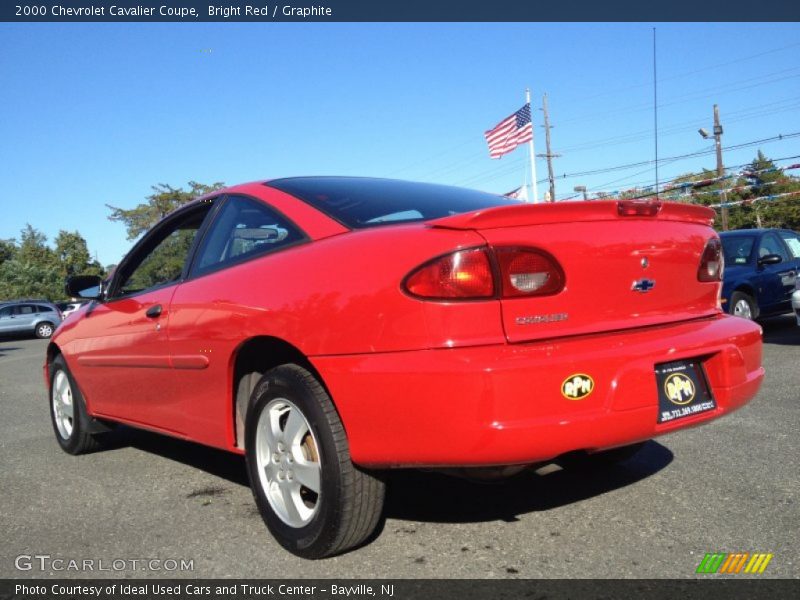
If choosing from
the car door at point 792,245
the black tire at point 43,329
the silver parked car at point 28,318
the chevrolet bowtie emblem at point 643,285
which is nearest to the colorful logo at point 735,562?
the chevrolet bowtie emblem at point 643,285

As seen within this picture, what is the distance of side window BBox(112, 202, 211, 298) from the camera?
148 inches

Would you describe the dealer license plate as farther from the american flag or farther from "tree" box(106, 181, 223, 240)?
"tree" box(106, 181, 223, 240)

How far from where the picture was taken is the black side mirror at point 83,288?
14.9 ft

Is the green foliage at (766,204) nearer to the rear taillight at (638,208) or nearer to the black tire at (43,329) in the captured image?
the black tire at (43,329)

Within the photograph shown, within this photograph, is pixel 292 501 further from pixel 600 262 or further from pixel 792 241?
pixel 792 241

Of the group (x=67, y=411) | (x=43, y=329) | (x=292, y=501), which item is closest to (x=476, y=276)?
(x=292, y=501)

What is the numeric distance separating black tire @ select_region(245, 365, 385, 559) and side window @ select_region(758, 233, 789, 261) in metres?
9.30

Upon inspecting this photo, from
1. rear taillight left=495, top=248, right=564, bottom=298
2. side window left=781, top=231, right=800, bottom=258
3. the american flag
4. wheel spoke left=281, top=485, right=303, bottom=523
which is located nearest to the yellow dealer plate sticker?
rear taillight left=495, top=248, right=564, bottom=298

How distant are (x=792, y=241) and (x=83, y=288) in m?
10.3

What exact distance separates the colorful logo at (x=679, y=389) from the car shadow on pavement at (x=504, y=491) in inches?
33.4

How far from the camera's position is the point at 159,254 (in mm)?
4043

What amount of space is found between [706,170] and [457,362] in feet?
223

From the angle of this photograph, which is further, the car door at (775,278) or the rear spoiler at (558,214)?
the car door at (775,278)

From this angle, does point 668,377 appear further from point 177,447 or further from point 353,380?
point 177,447
